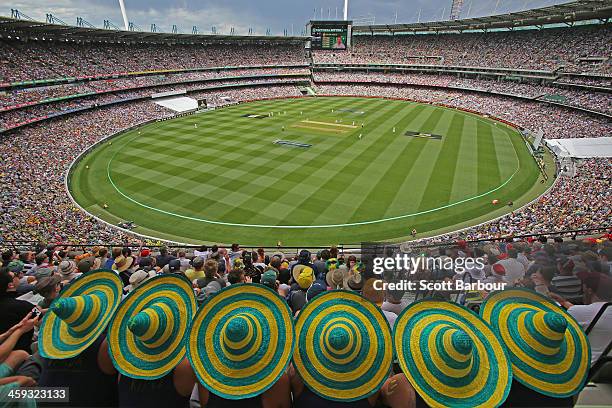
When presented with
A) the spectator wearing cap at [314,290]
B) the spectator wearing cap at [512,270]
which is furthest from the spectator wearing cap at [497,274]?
the spectator wearing cap at [314,290]

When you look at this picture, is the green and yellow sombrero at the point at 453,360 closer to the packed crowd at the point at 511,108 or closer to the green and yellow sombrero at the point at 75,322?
the green and yellow sombrero at the point at 75,322

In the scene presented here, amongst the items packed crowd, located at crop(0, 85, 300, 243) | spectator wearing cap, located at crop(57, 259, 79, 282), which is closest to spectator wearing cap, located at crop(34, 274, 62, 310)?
spectator wearing cap, located at crop(57, 259, 79, 282)

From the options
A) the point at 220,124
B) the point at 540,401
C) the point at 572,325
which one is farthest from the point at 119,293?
the point at 220,124

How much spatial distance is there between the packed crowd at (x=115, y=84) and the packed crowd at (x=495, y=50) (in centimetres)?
2073

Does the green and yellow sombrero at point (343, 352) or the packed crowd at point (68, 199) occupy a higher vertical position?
the green and yellow sombrero at point (343, 352)

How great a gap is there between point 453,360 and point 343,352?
110 centimetres

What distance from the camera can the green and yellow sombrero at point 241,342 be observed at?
11.1ft

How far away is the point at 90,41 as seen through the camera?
58094 mm

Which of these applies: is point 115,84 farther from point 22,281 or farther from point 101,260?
point 22,281

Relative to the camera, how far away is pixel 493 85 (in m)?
62.3

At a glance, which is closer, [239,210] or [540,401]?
[540,401]

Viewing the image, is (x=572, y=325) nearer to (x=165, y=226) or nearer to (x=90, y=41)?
(x=165, y=226)

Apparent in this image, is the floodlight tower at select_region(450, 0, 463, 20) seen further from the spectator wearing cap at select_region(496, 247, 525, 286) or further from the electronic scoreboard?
the spectator wearing cap at select_region(496, 247, 525, 286)

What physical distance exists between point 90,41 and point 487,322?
74.7 metres
